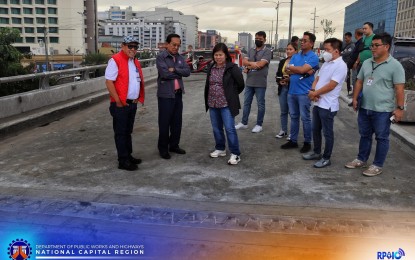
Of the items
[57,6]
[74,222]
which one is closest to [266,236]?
[74,222]

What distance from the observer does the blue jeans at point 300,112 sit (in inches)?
249

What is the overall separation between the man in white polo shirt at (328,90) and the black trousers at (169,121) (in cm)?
200

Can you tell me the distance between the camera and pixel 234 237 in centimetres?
372

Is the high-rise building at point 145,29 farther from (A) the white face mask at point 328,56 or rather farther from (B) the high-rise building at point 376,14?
(A) the white face mask at point 328,56

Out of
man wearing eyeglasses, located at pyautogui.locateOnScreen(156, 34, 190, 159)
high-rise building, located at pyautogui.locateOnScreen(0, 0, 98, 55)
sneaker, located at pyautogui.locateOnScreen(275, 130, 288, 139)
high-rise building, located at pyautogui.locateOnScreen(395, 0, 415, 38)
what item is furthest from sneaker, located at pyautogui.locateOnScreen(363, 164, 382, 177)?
high-rise building, located at pyautogui.locateOnScreen(395, 0, 415, 38)

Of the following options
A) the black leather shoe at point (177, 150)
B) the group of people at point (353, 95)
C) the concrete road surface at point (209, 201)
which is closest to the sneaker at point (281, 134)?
the concrete road surface at point (209, 201)

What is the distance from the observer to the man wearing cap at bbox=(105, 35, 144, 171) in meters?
5.25

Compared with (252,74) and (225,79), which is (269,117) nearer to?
(252,74)

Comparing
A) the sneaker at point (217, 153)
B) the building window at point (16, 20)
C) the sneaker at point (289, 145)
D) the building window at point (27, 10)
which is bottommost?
the sneaker at point (217, 153)

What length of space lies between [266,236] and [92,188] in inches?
88.0

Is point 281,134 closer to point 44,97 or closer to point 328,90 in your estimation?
point 328,90

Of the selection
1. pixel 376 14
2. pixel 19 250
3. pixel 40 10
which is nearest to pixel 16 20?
pixel 40 10

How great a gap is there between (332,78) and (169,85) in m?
2.30

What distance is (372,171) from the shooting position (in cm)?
535
